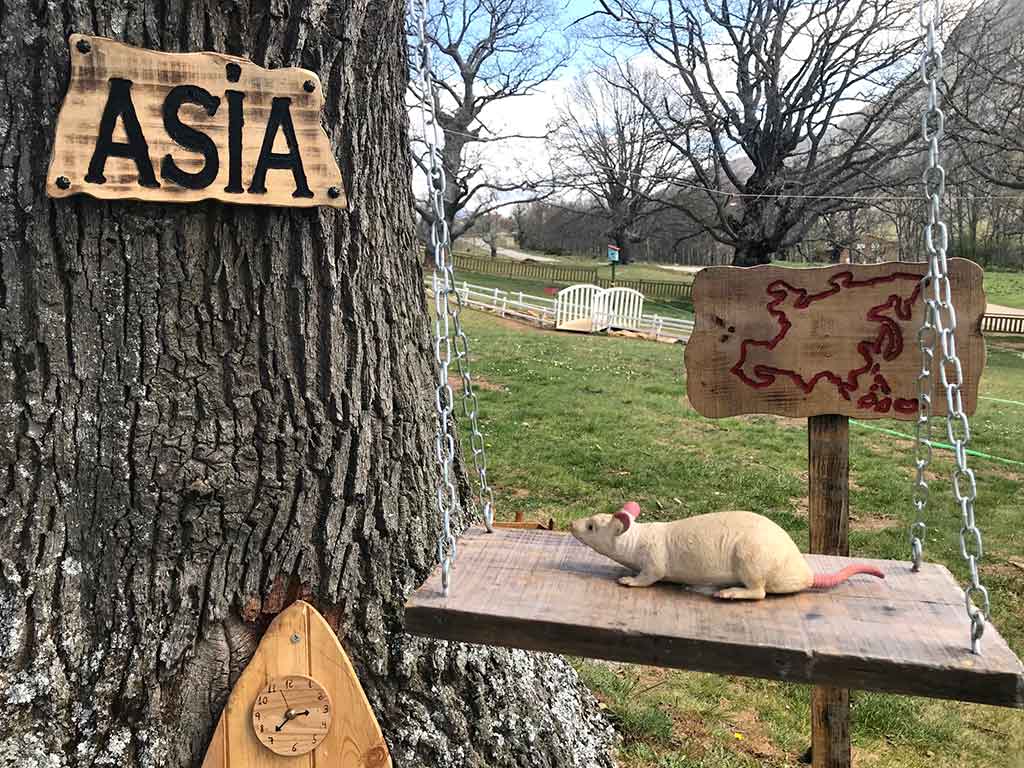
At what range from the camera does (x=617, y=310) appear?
17.5 metres

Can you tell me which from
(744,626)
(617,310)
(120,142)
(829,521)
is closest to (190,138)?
(120,142)

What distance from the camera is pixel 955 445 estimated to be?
1479mm

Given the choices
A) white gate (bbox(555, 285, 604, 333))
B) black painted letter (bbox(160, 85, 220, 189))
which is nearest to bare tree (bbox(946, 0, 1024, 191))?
white gate (bbox(555, 285, 604, 333))

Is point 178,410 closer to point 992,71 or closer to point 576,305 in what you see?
point 576,305

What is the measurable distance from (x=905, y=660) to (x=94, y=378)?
1.85 metres

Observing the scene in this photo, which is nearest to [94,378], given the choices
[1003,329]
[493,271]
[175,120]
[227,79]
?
[175,120]

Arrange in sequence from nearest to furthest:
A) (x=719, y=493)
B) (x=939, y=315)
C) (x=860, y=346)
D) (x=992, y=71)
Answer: (x=939, y=315), (x=860, y=346), (x=719, y=493), (x=992, y=71)

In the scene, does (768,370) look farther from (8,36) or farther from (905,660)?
(8,36)

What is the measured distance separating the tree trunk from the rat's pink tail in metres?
1.11

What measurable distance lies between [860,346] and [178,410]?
6.59 feet

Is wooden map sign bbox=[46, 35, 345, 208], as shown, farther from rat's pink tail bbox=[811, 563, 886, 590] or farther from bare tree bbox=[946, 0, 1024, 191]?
bare tree bbox=[946, 0, 1024, 191]

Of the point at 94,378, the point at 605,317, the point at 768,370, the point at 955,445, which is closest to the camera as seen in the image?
the point at 955,445

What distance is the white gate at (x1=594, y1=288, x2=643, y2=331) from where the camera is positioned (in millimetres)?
17172

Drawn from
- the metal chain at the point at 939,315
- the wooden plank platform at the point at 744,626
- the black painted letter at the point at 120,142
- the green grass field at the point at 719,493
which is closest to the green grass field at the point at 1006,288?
the green grass field at the point at 719,493
